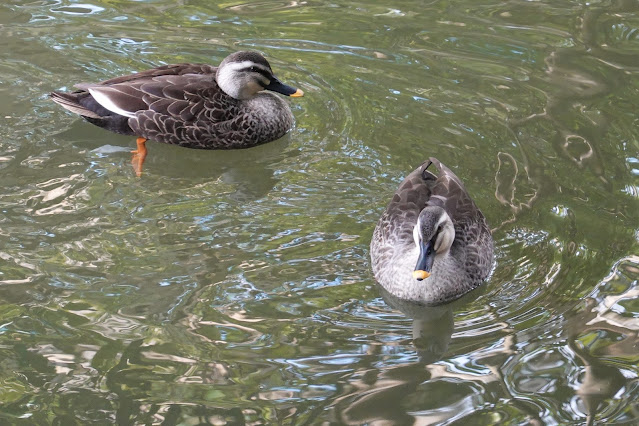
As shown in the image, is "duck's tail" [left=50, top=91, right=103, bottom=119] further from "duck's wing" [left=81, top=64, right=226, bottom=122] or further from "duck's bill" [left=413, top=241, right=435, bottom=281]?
"duck's bill" [left=413, top=241, right=435, bottom=281]

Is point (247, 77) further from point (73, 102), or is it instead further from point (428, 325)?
point (428, 325)

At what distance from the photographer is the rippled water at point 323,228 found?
589 cm

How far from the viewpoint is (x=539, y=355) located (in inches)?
243

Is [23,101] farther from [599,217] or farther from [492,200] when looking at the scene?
[599,217]

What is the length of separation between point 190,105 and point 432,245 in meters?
3.03

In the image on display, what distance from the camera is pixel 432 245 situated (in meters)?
6.59

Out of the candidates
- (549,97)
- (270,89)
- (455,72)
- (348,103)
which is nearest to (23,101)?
(270,89)

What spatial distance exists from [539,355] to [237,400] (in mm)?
1844

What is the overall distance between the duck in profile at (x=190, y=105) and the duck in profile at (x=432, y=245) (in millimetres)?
2048

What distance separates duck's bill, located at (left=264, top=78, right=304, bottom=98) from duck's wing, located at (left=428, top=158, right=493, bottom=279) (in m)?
2.04

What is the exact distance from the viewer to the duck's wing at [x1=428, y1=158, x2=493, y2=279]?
689 cm

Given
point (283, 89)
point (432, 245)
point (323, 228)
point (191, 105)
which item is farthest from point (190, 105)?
point (432, 245)

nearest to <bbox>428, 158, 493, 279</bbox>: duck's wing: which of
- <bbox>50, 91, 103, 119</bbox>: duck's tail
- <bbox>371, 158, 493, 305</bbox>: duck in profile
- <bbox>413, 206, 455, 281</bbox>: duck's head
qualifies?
<bbox>371, 158, 493, 305</bbox>: duck in profile

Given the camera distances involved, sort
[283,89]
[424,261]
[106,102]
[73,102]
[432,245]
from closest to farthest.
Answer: [424,261] → [432,245] → [106,102] → [73,102] → [283,89]
